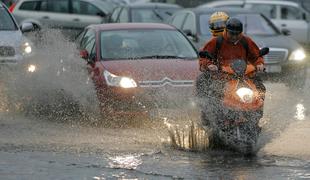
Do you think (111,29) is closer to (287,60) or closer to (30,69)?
(30,69)

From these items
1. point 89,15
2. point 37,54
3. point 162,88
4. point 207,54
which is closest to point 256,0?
point 89,15

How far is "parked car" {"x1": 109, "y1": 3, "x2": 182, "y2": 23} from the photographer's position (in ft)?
77.5

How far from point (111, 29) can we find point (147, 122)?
2.33 m

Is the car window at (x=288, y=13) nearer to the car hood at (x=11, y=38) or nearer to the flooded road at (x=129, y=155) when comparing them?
the car hood at (x=11, y=38)

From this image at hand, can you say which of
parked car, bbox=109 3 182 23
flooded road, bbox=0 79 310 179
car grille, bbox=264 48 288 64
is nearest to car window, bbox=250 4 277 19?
parked car, bbox=109 3 182 23

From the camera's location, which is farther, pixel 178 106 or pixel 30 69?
pixel 30 69

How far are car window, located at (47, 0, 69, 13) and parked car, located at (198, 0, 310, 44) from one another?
4149 mm

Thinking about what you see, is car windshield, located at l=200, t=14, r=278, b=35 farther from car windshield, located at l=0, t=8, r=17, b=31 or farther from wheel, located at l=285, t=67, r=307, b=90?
car windshield, located at l=0, t=8, r=17, b=31

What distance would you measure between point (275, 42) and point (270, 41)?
0.11 m

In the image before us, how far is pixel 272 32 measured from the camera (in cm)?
1941

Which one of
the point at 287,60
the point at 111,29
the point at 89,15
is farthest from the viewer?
the point at 89,15

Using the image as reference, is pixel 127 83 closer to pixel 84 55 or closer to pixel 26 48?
pixel 84 55

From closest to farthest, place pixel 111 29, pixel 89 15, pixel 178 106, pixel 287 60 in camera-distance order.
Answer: pixel 178 106
pixel 111 29
pixel 287 60
pixel 89 15

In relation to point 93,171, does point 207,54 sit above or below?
above
